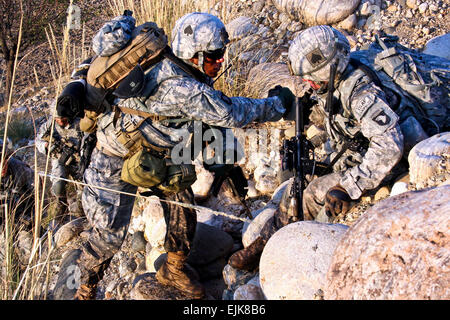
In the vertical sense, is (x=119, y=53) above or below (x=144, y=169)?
above

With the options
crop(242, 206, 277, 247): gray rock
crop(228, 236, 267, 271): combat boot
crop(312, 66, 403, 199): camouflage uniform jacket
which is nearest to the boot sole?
crop(228, 236, 267, 271): combat boot

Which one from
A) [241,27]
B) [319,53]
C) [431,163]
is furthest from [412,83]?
[241,27]

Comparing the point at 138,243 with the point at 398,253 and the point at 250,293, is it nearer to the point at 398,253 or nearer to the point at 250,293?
the point at 250,293

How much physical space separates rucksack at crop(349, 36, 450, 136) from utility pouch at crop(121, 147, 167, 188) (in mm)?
1694

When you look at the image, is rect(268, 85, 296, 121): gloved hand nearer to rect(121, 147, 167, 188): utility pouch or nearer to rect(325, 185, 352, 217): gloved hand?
rect(325, 185, 352, 217): gloved hand

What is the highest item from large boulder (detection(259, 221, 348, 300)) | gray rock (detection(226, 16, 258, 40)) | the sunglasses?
the sunglasses

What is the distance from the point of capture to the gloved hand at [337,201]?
131 inches

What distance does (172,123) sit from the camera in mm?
3703

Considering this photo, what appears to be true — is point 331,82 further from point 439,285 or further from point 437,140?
point 439,285

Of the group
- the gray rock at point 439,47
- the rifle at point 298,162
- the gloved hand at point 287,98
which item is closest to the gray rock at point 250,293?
the rifle at point 298,162

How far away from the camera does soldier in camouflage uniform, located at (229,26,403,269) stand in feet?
10.4

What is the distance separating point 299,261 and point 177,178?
130 centimetres

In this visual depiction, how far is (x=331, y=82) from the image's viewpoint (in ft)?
11.0
